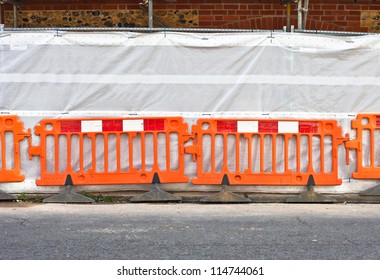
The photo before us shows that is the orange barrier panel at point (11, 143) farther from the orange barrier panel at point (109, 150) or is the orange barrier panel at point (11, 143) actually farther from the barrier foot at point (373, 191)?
the barrier foot at point (373, 191)

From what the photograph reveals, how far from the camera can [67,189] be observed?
8.75 m

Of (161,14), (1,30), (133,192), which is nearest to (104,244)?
(133,192)

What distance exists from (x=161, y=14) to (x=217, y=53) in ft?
12.6

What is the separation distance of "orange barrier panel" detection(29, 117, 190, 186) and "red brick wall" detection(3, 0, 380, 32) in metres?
4.24

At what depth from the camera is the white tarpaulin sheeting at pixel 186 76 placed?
29.0 ft

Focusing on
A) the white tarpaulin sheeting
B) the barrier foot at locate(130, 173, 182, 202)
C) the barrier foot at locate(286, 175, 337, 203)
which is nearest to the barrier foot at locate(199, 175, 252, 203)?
the white tarpaulin sheeting

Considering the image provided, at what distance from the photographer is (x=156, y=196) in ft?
28.6

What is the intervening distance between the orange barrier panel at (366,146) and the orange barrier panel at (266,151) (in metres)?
0.24

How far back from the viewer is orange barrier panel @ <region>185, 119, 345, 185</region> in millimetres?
8812

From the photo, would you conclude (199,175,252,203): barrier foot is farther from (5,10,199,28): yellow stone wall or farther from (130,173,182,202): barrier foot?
(5,10,199,28): yellow stone wall
